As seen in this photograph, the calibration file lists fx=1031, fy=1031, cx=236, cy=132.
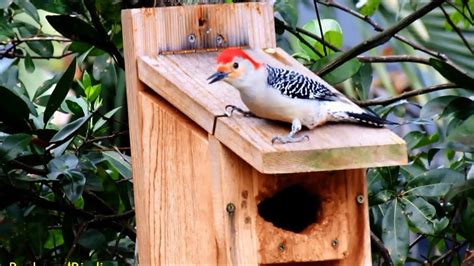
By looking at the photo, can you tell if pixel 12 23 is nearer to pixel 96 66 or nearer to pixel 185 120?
pixel 96 66

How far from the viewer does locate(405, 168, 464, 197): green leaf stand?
8.79 ft

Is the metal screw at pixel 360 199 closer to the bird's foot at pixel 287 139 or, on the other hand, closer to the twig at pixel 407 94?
the bird's foot at pixel 287 139

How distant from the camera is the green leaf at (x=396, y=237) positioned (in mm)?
2564

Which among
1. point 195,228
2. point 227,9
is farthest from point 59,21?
point 195,228

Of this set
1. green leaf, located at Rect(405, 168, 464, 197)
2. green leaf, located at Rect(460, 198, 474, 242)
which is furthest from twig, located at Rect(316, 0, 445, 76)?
green leaf, located at Rect(460, 198, 474, 242)

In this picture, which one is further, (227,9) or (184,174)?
(227,9)

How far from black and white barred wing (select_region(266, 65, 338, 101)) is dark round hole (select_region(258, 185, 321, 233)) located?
200 millimetres

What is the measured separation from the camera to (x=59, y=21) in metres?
2.70

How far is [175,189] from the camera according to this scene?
Answer: 7.32 ft

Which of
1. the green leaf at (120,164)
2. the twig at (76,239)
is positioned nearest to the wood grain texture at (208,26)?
the green leaf at (120,164)

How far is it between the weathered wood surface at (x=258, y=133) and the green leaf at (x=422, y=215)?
55 centimetres

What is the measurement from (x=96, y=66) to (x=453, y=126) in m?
1.26

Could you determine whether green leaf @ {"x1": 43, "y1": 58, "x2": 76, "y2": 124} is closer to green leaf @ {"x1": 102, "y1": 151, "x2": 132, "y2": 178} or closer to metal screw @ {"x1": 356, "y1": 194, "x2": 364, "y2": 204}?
green leaf @ {"x1": 102, "y1": 151, "x2": 132, "y2": 178}

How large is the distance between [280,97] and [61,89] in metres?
0.86
